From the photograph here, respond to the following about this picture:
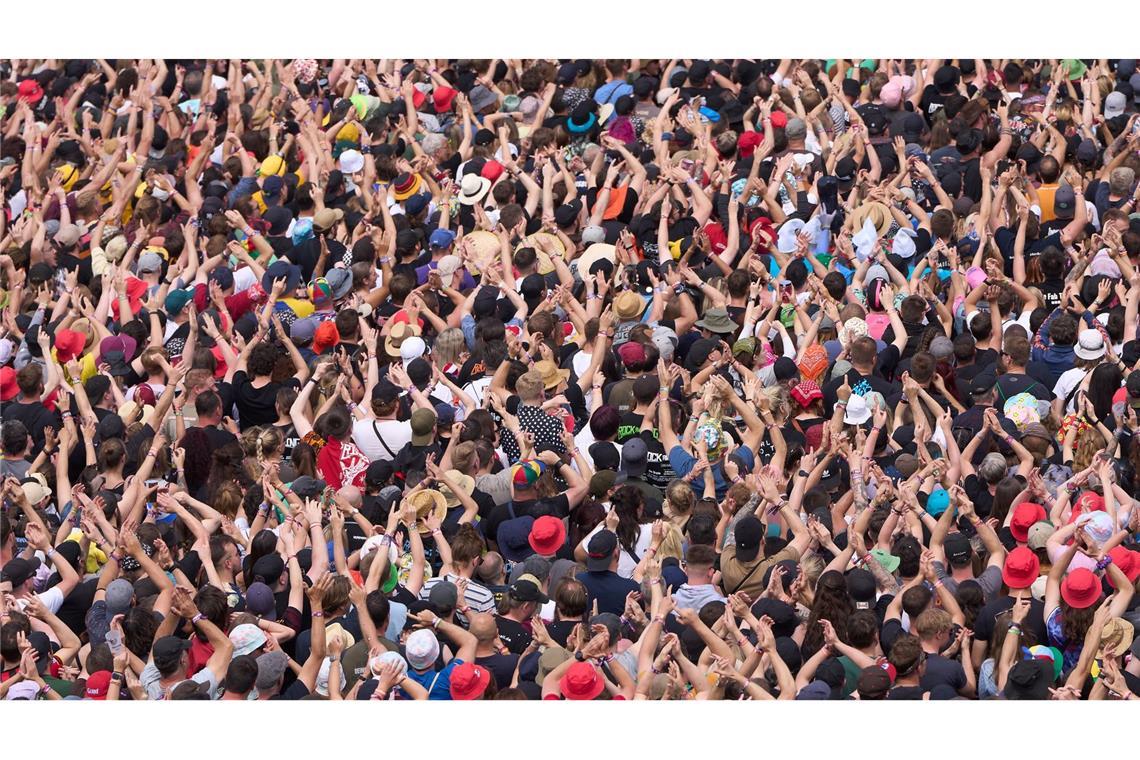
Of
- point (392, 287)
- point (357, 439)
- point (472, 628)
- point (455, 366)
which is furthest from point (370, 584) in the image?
point (392, 287)

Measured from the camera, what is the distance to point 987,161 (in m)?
19.9

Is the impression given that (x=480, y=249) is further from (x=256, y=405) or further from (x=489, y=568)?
(x=489, y=568)

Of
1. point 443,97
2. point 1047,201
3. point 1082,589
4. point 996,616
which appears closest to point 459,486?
point 996,616

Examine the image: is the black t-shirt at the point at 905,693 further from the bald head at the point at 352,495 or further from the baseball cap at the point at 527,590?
the bald head at the point at 352,495

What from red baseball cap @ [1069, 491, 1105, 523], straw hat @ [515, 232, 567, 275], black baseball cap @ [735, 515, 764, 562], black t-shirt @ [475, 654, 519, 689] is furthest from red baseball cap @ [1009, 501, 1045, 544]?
straw hat @ [515, 232, 567, 275]

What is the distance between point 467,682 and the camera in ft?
42.2

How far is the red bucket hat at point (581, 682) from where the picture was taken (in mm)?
12719

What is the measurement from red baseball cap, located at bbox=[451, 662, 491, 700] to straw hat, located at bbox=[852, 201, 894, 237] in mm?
7532

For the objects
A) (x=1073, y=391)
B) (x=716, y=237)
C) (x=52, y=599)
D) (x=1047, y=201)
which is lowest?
(x=52, y=599)

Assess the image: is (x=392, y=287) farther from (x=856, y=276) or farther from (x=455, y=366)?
(x=856, y=276)

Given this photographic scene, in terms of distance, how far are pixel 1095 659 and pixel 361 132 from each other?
11.0 metres

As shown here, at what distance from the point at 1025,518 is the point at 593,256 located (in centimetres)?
572

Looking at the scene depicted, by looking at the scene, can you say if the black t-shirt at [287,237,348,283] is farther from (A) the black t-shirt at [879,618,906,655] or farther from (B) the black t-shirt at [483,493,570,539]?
(A) the black t-shirt at [879,618,906,655]

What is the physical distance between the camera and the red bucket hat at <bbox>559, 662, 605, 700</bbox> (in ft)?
41.7
